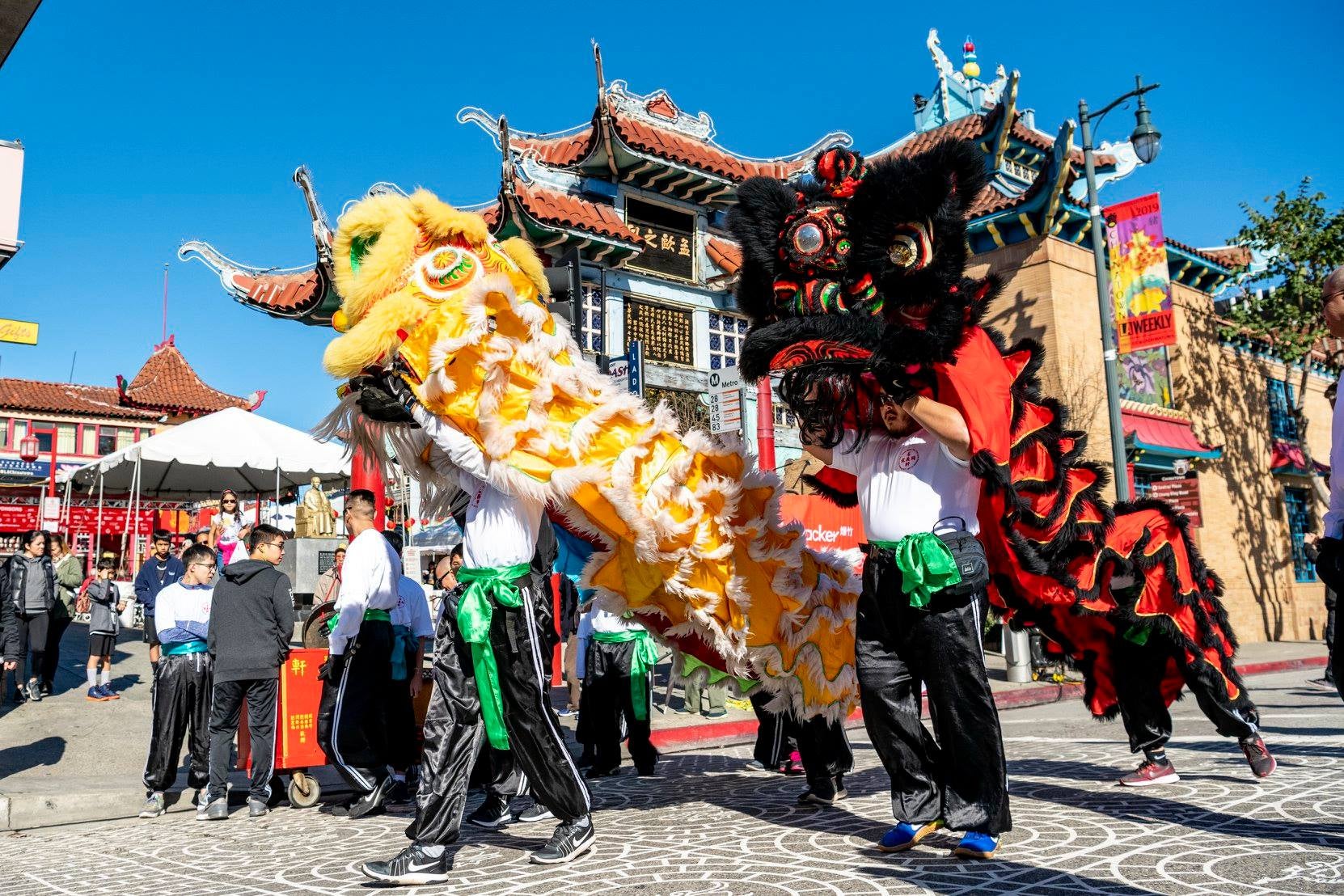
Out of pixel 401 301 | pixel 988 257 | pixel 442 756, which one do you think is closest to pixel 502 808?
pixel 442 756

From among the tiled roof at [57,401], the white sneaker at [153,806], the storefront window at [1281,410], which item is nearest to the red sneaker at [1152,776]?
the white sneaker at [153,806]

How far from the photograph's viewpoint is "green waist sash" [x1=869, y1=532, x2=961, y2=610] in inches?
138

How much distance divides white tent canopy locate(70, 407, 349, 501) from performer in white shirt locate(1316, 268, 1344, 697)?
9.21 meters

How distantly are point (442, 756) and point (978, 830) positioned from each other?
2.03 meters

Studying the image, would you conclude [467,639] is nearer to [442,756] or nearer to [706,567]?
[442,756]

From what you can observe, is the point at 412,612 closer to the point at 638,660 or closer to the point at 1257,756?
the point at 638,660

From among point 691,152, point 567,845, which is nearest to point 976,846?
point 567,845

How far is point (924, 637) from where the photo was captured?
3.61 metres

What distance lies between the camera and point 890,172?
3682 millimetres

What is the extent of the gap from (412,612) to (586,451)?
2.44m

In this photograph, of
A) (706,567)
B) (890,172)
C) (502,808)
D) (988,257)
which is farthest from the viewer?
(988,257)

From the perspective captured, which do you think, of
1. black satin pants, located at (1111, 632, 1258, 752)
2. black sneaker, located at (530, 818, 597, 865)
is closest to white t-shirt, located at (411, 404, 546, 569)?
black sneaker, located at (530, 818, 597, 865)

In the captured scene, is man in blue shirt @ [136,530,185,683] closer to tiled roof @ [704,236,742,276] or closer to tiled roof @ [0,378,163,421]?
tiled roof @ [704,236,742,276]

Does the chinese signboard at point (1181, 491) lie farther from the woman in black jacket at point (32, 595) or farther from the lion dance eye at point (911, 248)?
the woman in black jacket at point (32, 595)
